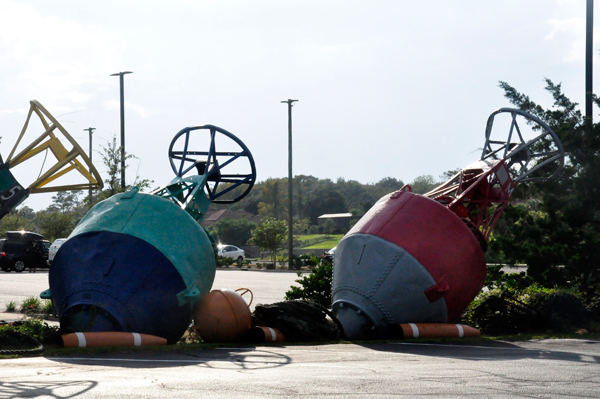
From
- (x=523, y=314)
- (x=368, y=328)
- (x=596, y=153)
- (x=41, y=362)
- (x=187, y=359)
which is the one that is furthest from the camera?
(x=596, y=153)

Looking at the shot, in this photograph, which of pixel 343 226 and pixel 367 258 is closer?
pixel 367 258

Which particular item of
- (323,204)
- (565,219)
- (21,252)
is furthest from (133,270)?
(323,204)

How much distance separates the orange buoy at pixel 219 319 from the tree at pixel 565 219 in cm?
1004

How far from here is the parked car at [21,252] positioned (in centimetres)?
3906

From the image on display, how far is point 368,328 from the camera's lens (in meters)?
13.1

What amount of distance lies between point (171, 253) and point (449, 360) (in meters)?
4.66

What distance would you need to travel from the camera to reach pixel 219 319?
482 inches

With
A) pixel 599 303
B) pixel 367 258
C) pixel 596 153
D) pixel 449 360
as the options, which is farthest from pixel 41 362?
pixel 596 153

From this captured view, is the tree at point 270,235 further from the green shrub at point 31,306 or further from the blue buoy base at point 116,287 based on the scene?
the blue buoy base at point 116,287

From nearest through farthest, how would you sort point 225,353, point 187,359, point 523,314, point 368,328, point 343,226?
point 187,359
point 225,353
point 368,328
point 523,314
point 343,226

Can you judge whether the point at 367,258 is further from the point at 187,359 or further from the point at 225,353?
the point at 187,359

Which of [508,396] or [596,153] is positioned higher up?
[596,153]

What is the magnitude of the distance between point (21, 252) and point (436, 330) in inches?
1242

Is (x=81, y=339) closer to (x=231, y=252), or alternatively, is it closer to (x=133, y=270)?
(x=133, y=270)
